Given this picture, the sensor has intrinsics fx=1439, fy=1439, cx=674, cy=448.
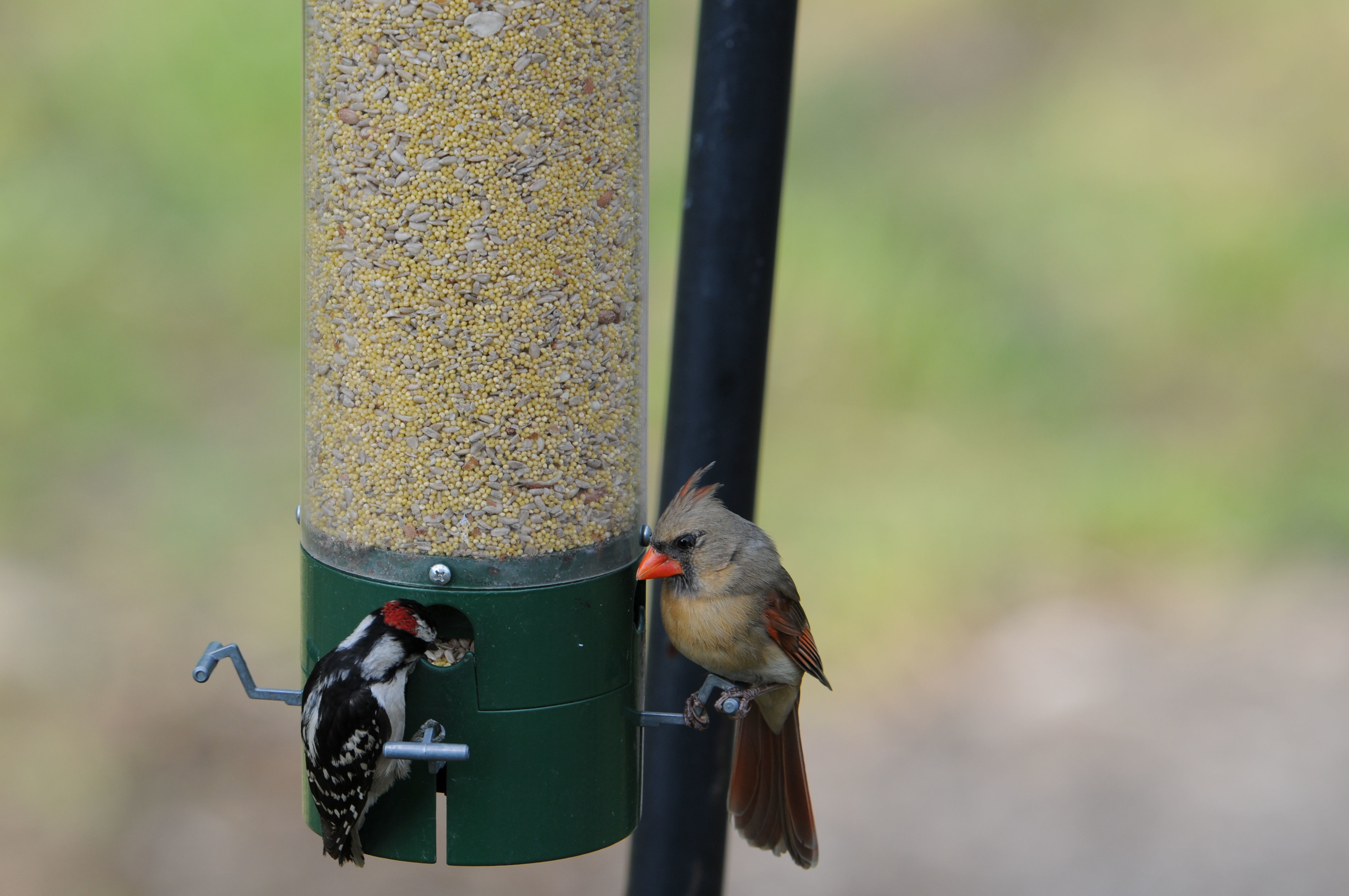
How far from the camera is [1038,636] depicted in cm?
692

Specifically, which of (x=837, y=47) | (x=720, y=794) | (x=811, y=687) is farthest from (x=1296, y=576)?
(x=720, y=794)

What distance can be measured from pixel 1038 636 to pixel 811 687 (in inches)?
46.0

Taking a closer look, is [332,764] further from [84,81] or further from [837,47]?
[837,47]

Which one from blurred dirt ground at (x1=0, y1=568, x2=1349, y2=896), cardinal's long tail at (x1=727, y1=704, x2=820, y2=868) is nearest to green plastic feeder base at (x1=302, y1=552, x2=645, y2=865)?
cardinal's long tail at (x1=727, y1=704, x2=820, y2=868)

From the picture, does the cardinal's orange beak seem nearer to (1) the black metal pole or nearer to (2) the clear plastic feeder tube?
(2) the clear plastic feeder tube

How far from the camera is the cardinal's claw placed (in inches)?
116

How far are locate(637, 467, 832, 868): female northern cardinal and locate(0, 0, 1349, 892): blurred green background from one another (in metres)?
3.65

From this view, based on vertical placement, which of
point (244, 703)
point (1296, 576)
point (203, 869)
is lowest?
point (203, 869)

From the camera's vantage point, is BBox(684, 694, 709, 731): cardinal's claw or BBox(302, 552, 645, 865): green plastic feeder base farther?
BBox(684, 694, 709, 731): cardinal's claw

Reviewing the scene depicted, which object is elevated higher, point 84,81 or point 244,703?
point 84,81

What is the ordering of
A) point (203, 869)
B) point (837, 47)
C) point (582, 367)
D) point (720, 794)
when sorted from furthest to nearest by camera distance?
point (837, 47), point (203, 869), point (720, 794), point (582, 367)

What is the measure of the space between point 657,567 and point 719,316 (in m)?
0.54

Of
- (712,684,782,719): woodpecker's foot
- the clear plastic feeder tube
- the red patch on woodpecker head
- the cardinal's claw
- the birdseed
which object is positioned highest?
the clear plastic feeder tube

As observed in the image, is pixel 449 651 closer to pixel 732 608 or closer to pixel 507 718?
pixel 507 718
